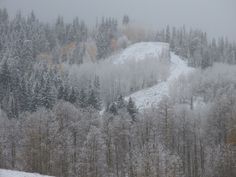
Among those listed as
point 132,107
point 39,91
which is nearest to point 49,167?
point 132,107

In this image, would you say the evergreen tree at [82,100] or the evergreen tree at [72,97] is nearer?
the evergreen tree at [82,100]

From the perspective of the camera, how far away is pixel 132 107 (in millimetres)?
111938

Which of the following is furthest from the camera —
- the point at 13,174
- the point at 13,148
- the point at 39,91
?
the point at 39,91

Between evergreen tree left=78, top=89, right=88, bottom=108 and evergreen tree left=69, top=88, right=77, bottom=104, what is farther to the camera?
evergreen tree left=69, top=88, right=77, bottom=104

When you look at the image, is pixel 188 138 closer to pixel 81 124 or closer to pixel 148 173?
pixel 81 124

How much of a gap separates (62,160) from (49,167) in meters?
2.65

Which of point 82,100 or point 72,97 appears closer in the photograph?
point 72,97

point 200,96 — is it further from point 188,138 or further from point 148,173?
point 148,173

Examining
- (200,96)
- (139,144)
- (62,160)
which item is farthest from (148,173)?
(200,96)

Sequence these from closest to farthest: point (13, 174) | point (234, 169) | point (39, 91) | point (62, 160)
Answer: point (13, 174) → point (234, 169) → point (62, 160) → point (39, 91)

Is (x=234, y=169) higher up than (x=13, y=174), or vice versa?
(x=13, y=174)

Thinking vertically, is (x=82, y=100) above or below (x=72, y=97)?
below

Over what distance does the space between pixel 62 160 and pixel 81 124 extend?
9935 mm

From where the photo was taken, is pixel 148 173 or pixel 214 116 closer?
pixel 148 173
